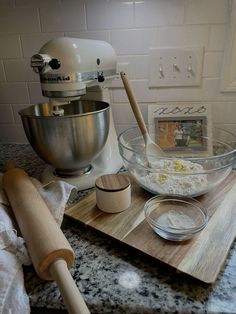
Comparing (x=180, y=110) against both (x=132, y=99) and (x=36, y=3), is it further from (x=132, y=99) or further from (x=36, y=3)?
(x=36, y=3)

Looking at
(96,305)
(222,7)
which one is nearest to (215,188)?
(96,305)

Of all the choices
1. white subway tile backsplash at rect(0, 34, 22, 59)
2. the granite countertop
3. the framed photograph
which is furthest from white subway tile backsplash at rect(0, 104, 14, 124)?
the granite countertop

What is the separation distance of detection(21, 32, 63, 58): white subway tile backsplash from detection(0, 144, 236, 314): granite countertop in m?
0.68

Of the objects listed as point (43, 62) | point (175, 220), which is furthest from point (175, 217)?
point (43, 62)

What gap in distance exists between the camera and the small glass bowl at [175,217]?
43 centimetres

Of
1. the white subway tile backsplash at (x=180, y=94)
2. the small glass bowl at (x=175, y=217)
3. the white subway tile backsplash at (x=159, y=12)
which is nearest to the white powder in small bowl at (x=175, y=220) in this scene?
the small glass bowl at (x=175, y=217)

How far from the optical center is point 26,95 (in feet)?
2.97

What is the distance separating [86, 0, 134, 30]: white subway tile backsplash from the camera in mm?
750

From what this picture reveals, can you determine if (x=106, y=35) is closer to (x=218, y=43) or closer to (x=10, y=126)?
(x=218, y=43)

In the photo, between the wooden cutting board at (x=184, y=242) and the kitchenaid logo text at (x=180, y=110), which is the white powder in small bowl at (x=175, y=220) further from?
the kitchenaid logo text at (x=180, y=110)

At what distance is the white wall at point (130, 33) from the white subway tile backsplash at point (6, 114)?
82mm

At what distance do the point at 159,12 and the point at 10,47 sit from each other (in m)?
0.49

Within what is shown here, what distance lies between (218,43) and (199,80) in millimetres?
114

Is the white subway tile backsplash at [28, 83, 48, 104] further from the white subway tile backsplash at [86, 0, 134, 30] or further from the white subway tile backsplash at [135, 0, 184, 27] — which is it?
the white subway tile backsplash at [135, 0, 184, 27]
